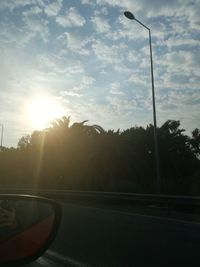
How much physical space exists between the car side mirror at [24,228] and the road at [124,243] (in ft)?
14.2

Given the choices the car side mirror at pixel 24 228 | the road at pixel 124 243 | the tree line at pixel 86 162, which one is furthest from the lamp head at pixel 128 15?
the car side mirror at pixel 24 228

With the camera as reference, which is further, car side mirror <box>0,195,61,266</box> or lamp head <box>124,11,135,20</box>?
lamp head <box>124,11,135,20</box>

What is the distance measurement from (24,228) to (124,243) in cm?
636

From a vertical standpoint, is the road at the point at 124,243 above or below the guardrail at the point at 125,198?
below

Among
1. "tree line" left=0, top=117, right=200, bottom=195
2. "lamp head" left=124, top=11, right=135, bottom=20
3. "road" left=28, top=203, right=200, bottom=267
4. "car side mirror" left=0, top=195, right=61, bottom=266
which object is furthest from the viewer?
"tree line" left=0, top=117, right=200, bottom=195

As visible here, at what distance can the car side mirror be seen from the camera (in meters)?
2.89

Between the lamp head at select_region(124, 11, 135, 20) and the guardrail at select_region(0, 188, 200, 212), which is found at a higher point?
the lamp head at select_region(124, 11, 135, 20)

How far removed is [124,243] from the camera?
9.22 metres

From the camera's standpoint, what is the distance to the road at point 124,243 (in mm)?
7629

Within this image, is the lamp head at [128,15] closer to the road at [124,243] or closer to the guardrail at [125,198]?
the guardrail at [125,198]

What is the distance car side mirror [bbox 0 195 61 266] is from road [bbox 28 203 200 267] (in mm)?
4319

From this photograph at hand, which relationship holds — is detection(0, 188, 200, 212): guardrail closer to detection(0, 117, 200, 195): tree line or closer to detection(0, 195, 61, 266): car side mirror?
detection(0, 117, 200, 195): tree line

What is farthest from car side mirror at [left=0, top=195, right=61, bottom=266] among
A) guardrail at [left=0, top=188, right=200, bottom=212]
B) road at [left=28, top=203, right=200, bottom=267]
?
guardrail at [left=0, top=188, right=200, bottom=212]

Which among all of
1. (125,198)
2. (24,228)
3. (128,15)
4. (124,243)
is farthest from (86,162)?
(24,228)
